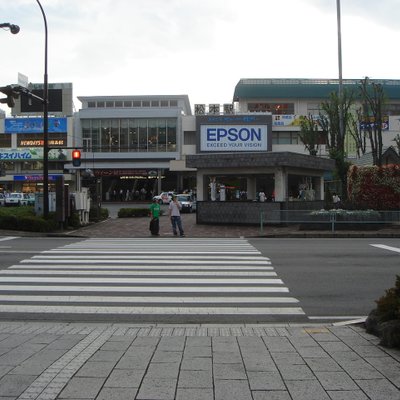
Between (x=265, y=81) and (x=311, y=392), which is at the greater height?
(x=265, y=81)

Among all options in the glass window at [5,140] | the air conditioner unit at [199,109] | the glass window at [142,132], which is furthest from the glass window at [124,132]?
the glass window at [5,140]

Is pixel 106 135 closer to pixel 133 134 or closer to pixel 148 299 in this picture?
pixel 133 134

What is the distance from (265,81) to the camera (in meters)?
77.4

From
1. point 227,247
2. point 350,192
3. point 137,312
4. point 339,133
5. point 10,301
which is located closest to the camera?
point 137,312

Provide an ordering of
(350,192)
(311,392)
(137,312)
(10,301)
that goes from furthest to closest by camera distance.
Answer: (350,192)
(10,301)
(137,312)
(311,392)

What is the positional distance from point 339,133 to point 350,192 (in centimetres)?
1073

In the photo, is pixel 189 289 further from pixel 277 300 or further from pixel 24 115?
pixel 24 115

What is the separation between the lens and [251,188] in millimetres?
30094

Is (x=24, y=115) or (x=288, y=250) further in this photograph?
(x=24, y=115)

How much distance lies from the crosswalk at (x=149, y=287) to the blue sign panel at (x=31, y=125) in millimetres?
59683

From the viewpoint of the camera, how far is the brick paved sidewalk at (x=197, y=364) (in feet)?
14.6

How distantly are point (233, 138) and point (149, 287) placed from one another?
31370mm

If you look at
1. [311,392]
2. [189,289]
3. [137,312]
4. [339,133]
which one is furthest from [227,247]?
[339,133]

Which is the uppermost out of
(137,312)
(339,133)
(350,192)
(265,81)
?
(265,81)
